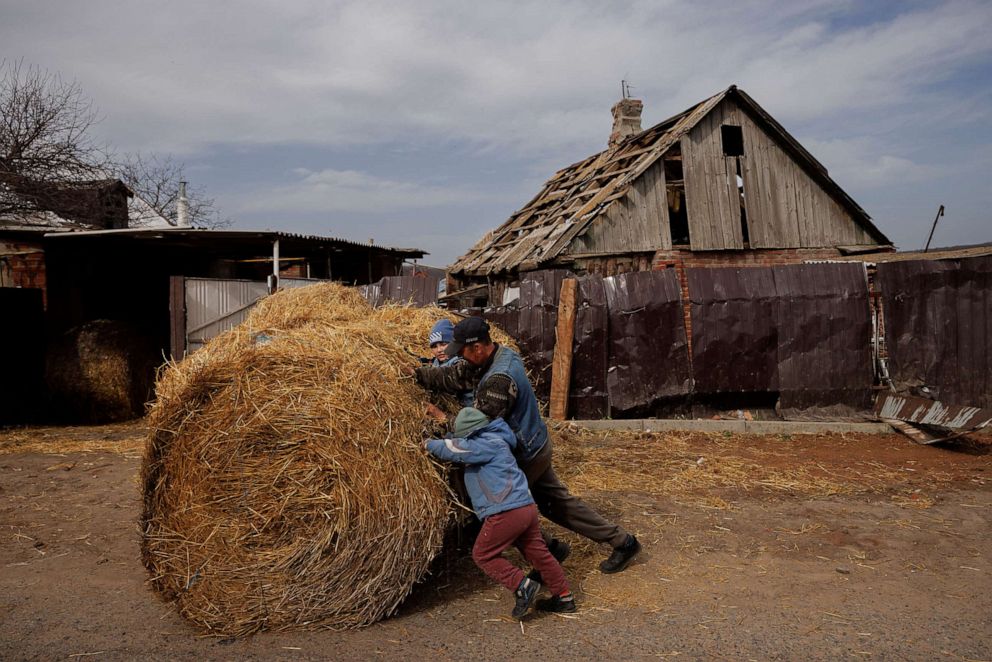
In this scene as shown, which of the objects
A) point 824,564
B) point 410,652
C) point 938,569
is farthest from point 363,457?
point 938,569

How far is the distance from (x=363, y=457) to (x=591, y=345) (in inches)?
233

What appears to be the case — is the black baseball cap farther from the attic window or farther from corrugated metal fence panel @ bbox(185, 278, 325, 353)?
the attic window

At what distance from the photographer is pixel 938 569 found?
4.56 m

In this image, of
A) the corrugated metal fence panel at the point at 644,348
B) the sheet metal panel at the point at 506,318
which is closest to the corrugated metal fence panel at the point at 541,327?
the sheet metal panel at the point at 506,318

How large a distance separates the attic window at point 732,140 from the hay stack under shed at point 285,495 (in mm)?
13097

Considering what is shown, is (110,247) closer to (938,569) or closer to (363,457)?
(363,457)

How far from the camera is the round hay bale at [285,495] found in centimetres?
377

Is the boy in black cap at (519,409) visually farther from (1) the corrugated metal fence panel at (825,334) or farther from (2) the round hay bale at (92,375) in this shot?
(2) the round hay bale at (92,375)

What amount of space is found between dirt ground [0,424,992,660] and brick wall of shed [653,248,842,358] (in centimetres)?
690

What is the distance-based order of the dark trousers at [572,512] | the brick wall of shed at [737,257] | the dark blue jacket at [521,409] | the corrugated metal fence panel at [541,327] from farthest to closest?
the brick wall of shed at [737,257], the corrugated metal fence panel at [541,327], the dark trousers at [572,512], the dark blue jacket at [521,409]

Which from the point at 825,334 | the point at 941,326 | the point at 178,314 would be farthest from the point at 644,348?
the point at 178,314

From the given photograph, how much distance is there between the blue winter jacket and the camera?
3.88 metres

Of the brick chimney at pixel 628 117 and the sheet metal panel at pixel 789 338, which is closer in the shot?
the sheet metal panel at pixel 789 338

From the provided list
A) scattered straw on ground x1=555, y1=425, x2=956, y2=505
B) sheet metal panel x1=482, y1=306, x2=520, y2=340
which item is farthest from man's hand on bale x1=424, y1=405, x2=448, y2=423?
sheet metal panel x1=482, y1=306, x2=520, y2=340
